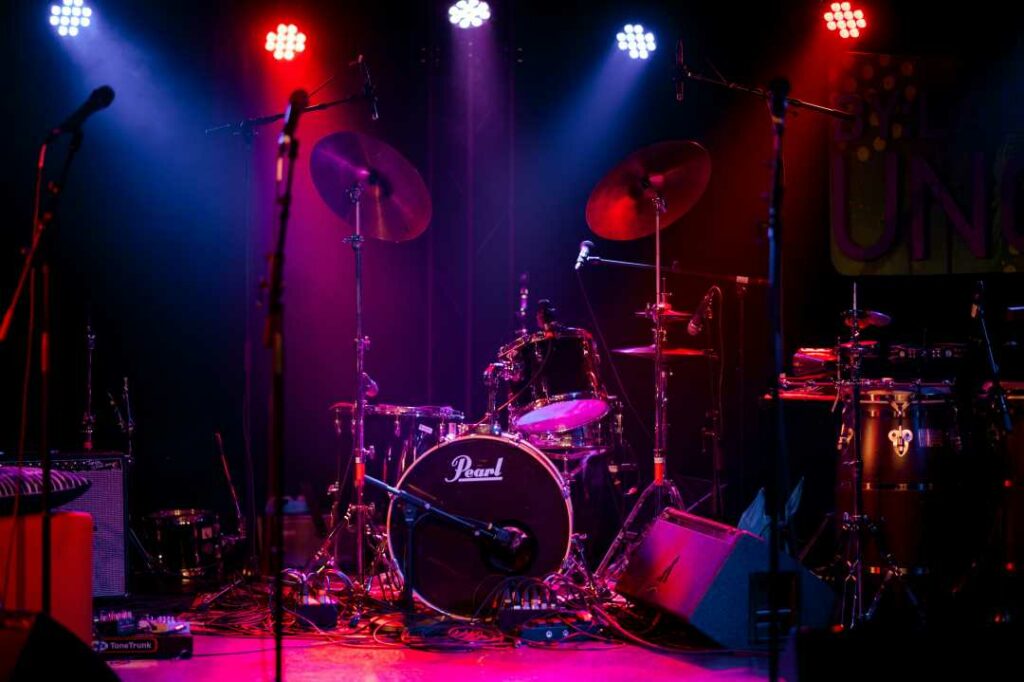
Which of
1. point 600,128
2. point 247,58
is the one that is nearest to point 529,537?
point 600,128

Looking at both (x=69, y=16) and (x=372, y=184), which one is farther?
(x=69, y=16)

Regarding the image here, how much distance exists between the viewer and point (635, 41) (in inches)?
293

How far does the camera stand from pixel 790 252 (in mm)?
7480

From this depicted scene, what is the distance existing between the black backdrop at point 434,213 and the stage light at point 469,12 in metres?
0.15

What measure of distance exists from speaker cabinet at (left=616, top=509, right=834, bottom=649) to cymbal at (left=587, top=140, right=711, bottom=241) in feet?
6.88

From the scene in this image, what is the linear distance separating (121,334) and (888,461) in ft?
16.6

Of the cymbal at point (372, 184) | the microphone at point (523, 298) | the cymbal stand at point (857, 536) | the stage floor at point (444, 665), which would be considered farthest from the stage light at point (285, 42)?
the cymbal stand at point (857, 536)

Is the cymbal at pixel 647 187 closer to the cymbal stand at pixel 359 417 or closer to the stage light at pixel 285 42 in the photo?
the cymbal stand at pixel 359 417

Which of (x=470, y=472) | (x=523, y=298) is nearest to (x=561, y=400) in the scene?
(x=470, y=472)

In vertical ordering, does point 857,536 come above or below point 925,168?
below

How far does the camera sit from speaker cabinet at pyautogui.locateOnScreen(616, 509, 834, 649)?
16.0 ft

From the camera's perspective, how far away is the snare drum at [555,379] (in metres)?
5.90

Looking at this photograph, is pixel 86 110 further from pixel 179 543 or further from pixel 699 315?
pixel 699 315

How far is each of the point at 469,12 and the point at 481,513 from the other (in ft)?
11.8
